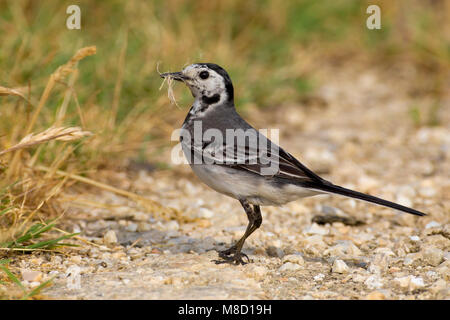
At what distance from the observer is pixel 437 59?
8961 millimetres

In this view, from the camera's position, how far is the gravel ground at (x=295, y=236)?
12.4 feet

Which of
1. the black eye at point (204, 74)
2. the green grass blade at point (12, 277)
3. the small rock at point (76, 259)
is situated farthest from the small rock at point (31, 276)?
the black eye at point (204, 74)

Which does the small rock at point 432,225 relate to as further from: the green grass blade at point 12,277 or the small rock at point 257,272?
the green grass blade at point 12,277

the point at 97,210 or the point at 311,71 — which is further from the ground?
the point at 311,71

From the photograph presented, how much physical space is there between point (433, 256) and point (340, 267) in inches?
25.5

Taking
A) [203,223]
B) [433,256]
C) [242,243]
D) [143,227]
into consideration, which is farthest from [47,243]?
[433,256]

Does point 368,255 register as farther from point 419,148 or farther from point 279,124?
point 279,124

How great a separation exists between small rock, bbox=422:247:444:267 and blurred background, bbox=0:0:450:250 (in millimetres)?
2392

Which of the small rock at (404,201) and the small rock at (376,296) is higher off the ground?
the small rock at (404,201)

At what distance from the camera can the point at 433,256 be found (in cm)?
416

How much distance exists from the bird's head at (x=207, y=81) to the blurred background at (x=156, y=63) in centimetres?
36
